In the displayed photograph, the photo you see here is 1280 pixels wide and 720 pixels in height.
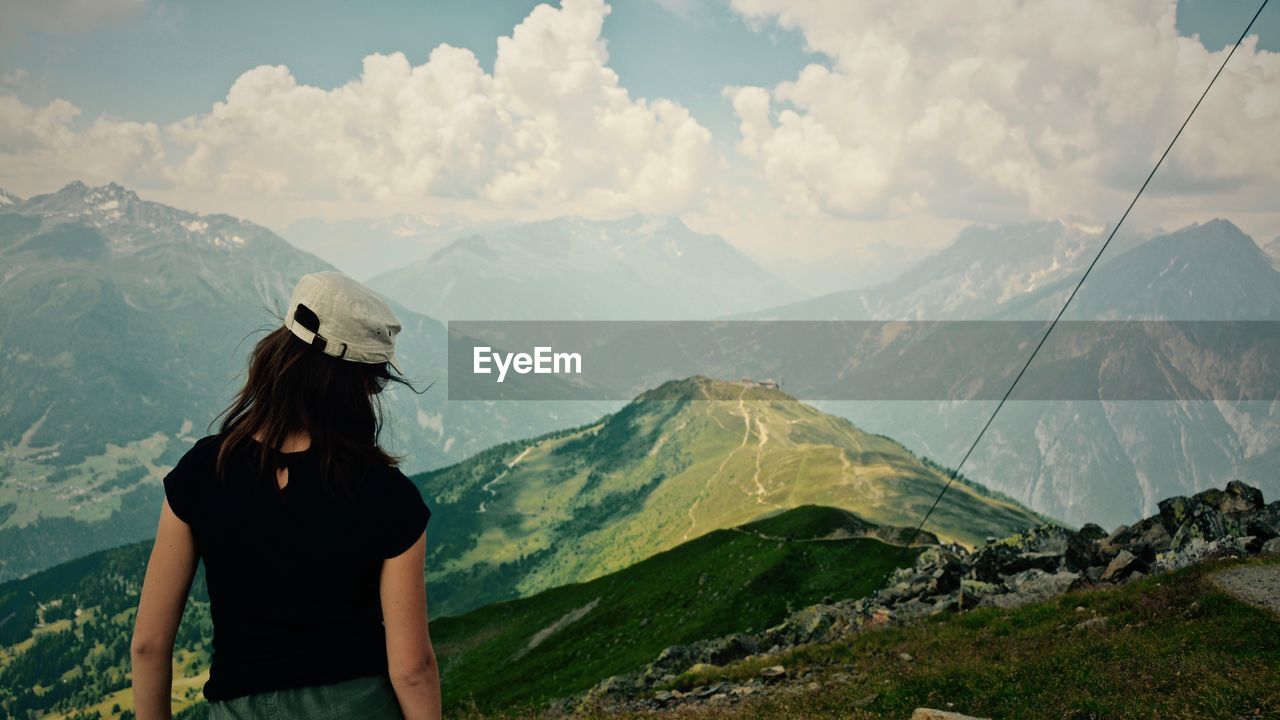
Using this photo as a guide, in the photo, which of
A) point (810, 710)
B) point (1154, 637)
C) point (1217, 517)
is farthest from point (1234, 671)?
point (1217, 517)

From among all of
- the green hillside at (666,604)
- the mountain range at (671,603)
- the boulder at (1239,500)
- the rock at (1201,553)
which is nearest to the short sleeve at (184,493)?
the rock at (1201,553)

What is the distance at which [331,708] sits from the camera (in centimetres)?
475

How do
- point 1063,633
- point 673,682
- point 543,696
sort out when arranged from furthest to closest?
1. point 543,696
2. point 673,682
3. point 1063,633

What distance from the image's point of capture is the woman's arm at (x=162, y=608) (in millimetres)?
4727

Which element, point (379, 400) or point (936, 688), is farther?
point (936, 688)

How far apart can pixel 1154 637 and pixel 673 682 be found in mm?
17155

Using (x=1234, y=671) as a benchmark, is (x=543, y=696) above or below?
below

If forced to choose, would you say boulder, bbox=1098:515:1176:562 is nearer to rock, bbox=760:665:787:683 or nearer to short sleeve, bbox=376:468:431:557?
rock, bbox=760:665:787:683

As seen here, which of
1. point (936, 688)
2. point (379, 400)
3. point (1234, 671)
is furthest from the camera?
point (936, 688)

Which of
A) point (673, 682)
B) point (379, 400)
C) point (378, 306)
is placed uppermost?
point (378, 306)

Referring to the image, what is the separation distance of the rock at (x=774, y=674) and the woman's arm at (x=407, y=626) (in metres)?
22.1

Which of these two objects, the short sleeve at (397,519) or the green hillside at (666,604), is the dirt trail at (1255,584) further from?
the green hillside at (666,604)

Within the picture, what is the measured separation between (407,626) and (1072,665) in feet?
61.4

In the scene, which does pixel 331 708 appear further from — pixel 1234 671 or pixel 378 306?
pixel 1234 671
